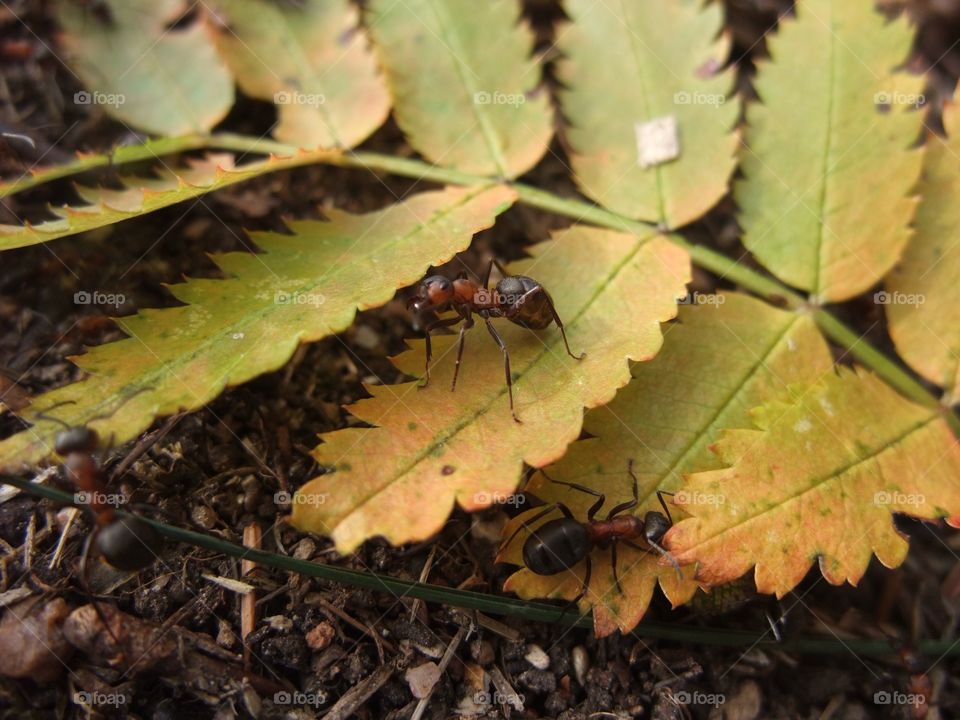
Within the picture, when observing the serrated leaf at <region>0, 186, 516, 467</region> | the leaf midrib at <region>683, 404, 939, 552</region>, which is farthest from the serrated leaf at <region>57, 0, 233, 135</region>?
the leaf midrib at <region>683, 404, 939, 552</region>

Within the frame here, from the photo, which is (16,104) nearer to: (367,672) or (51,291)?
(51,291)

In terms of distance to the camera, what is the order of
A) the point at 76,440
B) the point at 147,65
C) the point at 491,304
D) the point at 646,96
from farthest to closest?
the point at 147,65, the point at 646,96, the point at 491,304, the point at 76,440

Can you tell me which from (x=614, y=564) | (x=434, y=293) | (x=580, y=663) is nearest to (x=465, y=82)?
(x=434, y=293)

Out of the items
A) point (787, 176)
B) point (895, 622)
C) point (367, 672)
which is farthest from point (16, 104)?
point (895, 622)

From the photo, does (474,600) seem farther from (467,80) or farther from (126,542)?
(467,80)

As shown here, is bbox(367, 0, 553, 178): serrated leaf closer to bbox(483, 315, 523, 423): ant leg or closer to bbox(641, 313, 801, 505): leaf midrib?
bbox(483, 315, 523, 423): ant leg

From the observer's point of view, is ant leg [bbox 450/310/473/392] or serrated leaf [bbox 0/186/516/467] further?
ant leg [bbox 450/310/473/392]

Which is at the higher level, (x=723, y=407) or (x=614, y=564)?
(x=723, y=407)
